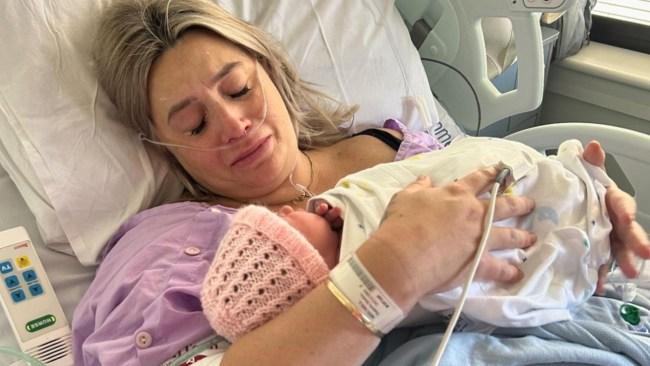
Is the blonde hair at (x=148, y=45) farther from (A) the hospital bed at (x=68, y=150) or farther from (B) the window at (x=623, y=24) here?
(B) the window at (x=623, y=24)

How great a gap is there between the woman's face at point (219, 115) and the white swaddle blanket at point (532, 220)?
242mm

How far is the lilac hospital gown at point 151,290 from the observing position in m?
0.94

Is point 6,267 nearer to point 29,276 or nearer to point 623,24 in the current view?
point 29,276

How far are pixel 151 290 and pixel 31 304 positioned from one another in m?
0.25

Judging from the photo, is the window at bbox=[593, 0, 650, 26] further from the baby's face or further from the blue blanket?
the baby's face

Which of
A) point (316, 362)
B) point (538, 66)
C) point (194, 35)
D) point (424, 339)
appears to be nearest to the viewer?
point (316, 362)

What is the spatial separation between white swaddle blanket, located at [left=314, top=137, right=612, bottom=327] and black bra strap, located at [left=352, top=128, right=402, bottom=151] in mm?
333

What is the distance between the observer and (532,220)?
3.32 feet

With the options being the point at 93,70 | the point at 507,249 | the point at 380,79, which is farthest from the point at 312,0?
the point at 507,249

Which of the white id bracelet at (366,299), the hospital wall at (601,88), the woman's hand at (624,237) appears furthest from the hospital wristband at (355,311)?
the hospital wall at (601,88)

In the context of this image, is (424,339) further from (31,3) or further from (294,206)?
(31,3)

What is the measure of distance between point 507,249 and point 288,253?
0.32 meters

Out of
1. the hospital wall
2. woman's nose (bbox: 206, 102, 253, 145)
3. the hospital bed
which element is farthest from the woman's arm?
the hospital wall

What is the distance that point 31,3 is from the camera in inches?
48.6
